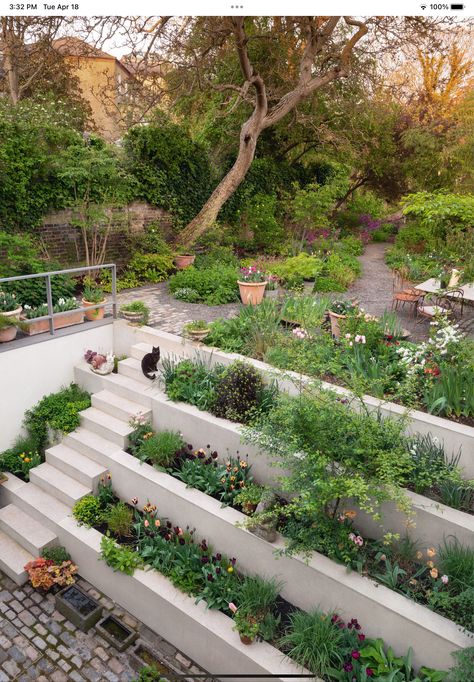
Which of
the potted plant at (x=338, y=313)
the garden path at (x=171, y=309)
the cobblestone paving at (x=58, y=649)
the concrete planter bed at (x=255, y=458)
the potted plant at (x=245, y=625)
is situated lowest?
the cobblestone paving at (x=58, y=649)

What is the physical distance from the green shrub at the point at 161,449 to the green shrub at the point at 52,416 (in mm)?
1478

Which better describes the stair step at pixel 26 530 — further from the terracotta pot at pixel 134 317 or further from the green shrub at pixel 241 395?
the terracotta pot at pixel 134 317

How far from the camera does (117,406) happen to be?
6520 mm

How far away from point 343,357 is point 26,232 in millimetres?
6799

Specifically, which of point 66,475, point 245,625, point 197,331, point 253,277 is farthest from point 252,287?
point 245,625

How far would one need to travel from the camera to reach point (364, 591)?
13.0ft

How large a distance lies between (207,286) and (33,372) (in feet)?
12.5

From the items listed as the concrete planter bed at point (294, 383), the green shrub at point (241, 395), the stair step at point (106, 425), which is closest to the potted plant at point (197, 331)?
the concrete planter bed at point (294, 383)

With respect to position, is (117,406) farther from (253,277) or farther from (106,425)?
(253,277)

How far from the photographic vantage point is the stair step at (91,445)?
6059 millimetres

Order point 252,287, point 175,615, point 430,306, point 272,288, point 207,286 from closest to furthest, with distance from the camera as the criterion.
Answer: point 175,615 → point 430,306 → point 252,287 → point 272,288 → point 207,286

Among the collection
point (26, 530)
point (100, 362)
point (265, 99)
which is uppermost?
point (265, 99)

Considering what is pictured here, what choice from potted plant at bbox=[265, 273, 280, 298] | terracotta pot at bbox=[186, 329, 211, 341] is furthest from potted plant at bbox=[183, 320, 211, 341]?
potted plant at bbox=[265, 273, 280, 298]

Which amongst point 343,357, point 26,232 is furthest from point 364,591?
point 26,232
